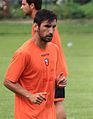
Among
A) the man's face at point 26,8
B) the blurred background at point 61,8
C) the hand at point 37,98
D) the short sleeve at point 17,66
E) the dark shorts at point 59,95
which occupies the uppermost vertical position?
the man's face at point 26,8

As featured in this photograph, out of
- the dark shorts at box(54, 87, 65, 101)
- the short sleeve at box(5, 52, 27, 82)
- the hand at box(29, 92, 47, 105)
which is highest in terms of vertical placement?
the short sleeve at box(5, 52, 27, 82)

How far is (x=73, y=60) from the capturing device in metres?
19.5

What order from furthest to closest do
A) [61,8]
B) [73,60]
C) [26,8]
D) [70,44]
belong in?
1. [61,8]
2. [70,44]
3. [73,60]
4. [26,8]

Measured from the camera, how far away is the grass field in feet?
36.1

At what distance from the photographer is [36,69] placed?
240 inches

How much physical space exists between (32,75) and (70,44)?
18.7 meters

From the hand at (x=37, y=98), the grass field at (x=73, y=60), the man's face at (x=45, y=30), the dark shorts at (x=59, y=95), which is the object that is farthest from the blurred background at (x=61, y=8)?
the hand at (x=37, y=98)

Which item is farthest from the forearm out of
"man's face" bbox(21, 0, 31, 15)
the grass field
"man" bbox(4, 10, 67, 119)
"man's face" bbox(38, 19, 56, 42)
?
the grass field

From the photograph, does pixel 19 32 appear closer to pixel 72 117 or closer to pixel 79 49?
pixel 79 49

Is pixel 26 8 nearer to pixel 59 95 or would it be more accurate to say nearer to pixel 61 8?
pixel 59 95

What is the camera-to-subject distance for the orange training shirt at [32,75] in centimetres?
602

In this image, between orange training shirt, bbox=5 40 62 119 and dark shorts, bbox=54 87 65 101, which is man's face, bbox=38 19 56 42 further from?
dark shorts, bbox=54 87 65 101

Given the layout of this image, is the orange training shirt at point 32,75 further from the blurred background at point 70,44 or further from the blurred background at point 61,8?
the blurred background at point 61,8

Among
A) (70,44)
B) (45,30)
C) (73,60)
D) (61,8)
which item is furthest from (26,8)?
(61,8)
